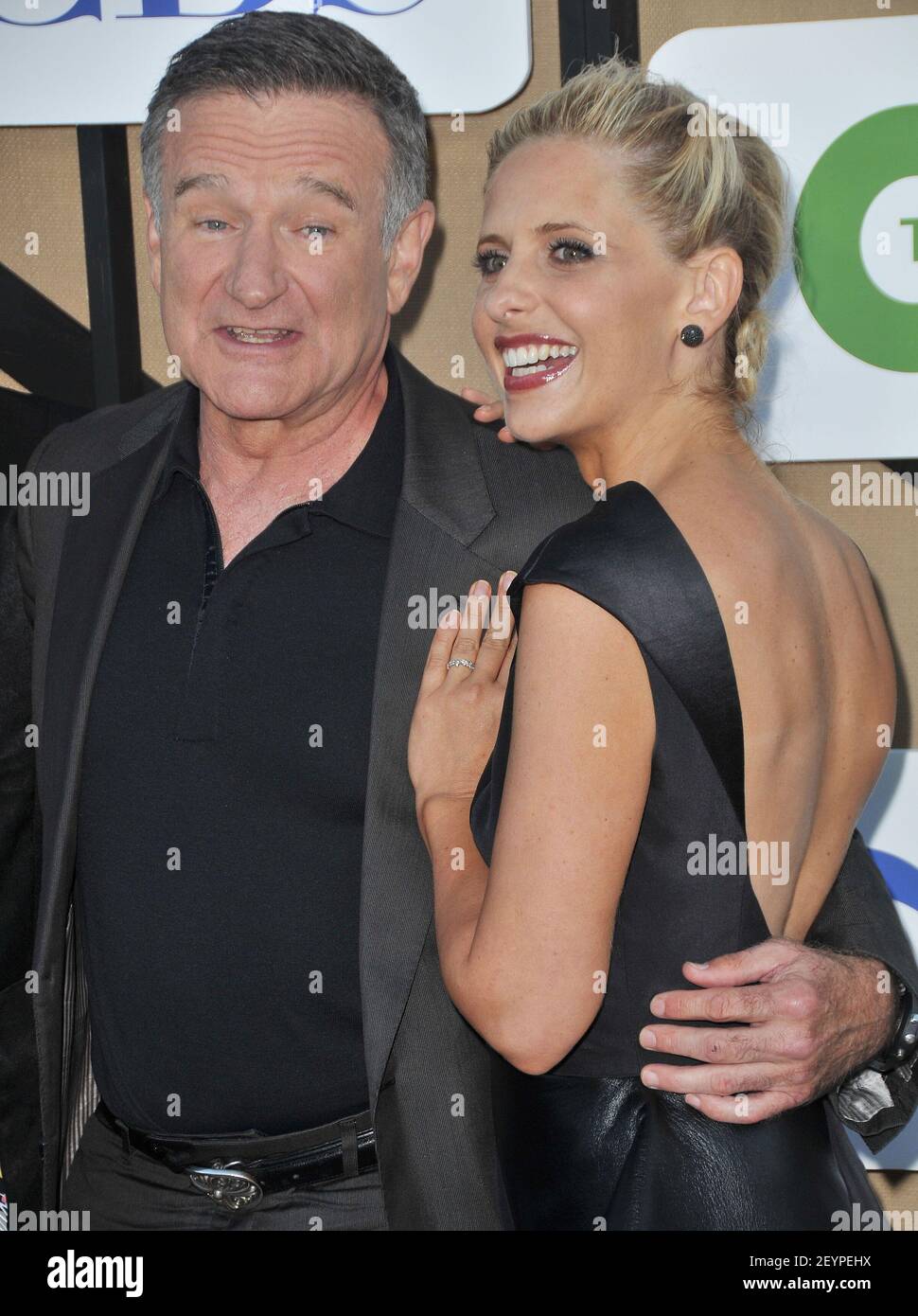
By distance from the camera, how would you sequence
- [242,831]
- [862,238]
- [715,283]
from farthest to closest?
[862,238] → [242,831] → [715,283]

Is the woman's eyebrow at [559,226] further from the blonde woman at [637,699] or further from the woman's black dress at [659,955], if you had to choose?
the woman's black dress at [659,955]

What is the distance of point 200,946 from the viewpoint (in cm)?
162

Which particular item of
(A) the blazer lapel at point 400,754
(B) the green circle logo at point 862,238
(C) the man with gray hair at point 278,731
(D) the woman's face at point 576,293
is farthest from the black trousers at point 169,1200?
(B) the green circle logo at point 862,238

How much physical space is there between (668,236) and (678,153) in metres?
0.09

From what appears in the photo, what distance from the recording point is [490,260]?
1.60 meters

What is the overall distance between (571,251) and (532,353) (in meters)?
0.13

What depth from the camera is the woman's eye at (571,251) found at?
4.87 ft

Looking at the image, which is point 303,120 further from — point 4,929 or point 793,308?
point 4,929

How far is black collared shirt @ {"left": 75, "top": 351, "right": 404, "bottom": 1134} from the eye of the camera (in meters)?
1.60

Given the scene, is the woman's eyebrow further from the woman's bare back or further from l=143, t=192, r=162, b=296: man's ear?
l=143, t=192, r=162, b=296: man's ear

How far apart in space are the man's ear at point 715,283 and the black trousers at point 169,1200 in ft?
3.68

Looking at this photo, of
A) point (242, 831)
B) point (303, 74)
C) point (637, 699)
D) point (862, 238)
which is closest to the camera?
point (637, 699)

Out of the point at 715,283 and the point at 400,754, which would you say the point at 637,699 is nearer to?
the point at 400,754

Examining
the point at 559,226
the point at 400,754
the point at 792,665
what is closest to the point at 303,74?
the point at 559,226
